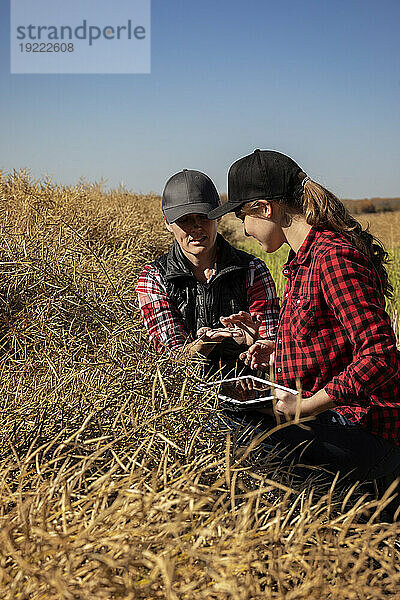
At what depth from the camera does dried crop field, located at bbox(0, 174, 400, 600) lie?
780mm

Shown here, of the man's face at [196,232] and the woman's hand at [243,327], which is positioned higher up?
the man's face at [196,232]

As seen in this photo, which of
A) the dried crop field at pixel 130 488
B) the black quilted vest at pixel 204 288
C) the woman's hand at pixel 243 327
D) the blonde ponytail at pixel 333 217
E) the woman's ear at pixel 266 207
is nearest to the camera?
the dried crop field at pixel 130 488

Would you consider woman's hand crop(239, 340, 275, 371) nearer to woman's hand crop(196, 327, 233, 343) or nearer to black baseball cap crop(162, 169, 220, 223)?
woman's hand crop(196, 327, 233, 343)

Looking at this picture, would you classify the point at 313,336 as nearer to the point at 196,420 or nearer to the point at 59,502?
the point at 196,420

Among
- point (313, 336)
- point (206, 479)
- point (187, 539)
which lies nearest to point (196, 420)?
point (206, 479)

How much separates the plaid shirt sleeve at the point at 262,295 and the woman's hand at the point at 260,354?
0.35 m

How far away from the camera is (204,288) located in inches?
98.5

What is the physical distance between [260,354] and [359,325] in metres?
0.54

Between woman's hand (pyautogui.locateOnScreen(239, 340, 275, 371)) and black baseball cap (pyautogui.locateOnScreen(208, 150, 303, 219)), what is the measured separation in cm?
48

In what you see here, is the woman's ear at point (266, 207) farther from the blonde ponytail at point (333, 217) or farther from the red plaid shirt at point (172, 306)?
the red plaid shirt at point (172, 306)

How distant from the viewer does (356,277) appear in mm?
1652

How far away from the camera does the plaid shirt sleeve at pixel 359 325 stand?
1.61 metres

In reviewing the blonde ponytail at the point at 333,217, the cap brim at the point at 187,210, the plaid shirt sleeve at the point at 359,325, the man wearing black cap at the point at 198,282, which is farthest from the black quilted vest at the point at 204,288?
the plaid shirt sleeve at the point at 359,325

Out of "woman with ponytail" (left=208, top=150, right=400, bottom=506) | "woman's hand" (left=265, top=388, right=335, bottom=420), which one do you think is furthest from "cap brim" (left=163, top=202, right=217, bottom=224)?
"woman's hand" (left=265, top=388, right=335, bottom=420)
